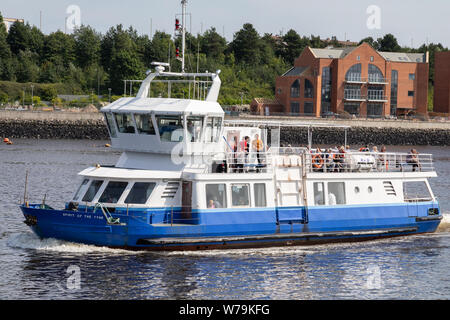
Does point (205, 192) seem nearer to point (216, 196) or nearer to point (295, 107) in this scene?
point (216, 196)

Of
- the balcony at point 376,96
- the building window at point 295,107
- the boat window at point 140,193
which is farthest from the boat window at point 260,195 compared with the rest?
the balcony at point 376,96

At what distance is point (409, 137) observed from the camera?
10800 cm

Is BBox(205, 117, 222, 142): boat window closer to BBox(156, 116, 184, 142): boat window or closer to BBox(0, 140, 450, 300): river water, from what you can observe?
BBox(156, 116, 184, 142): boat window

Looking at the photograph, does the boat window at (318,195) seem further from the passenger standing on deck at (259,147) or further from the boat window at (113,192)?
the boat window at (113,192)

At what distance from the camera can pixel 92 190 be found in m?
26.3

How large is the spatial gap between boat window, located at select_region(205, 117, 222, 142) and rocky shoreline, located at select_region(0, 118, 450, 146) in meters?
71.5

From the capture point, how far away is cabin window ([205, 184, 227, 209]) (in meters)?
26.6

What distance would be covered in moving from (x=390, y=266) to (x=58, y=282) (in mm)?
11996

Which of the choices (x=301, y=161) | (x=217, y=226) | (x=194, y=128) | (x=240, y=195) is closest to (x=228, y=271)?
(x=217, y=226)

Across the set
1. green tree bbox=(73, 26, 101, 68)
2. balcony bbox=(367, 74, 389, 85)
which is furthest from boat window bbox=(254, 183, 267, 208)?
green tree bbox=(73, 26, 101, 68)

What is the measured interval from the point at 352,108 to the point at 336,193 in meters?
86.6

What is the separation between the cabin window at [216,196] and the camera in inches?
1046

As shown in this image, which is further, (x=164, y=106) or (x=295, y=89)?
(x=295, y=89)

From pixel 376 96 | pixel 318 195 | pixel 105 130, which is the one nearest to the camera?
pixel 318 195
